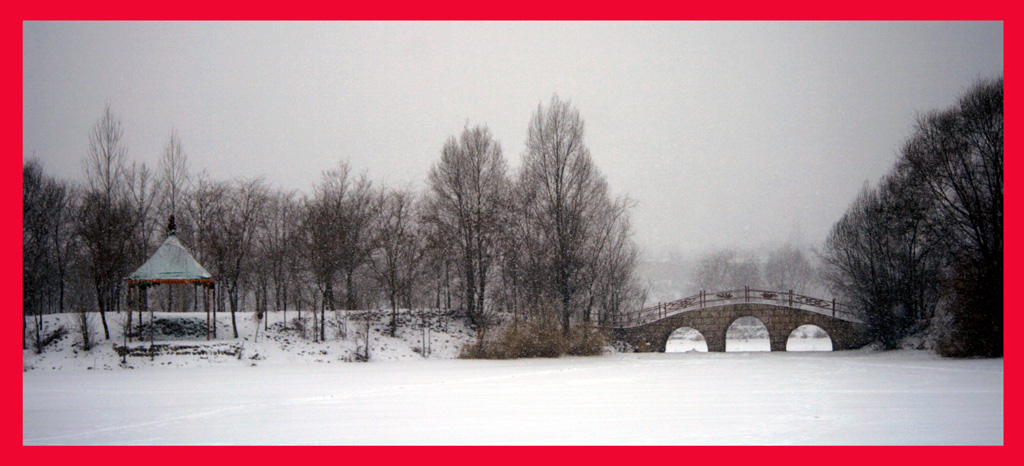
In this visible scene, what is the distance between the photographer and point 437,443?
8266mm

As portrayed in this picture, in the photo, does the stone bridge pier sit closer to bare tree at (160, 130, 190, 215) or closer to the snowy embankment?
the snowy embankment

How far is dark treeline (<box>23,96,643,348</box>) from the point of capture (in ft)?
95.7

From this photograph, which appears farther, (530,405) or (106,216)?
(106,216)

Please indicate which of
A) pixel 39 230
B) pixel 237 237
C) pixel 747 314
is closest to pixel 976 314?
pixel 747 314

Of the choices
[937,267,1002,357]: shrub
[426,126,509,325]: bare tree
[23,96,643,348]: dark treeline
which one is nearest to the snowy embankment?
[23,96,643,348]: dark treeline

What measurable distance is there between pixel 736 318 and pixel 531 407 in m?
24.3

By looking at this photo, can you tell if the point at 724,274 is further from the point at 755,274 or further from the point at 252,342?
the point at 252,342

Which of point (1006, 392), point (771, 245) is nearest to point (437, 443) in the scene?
point (1006, 392)

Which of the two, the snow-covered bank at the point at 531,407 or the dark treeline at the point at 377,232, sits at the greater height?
the dark treeline at the point at 377,232

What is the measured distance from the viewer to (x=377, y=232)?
36.9 metres

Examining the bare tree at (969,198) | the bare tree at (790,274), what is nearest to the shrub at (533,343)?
the bare tree at (969,198)

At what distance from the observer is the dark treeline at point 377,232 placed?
1148 inches

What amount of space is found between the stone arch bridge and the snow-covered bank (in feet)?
44.3

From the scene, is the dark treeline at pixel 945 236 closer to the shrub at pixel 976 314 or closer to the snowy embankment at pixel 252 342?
the shrub at pixel 976 314
